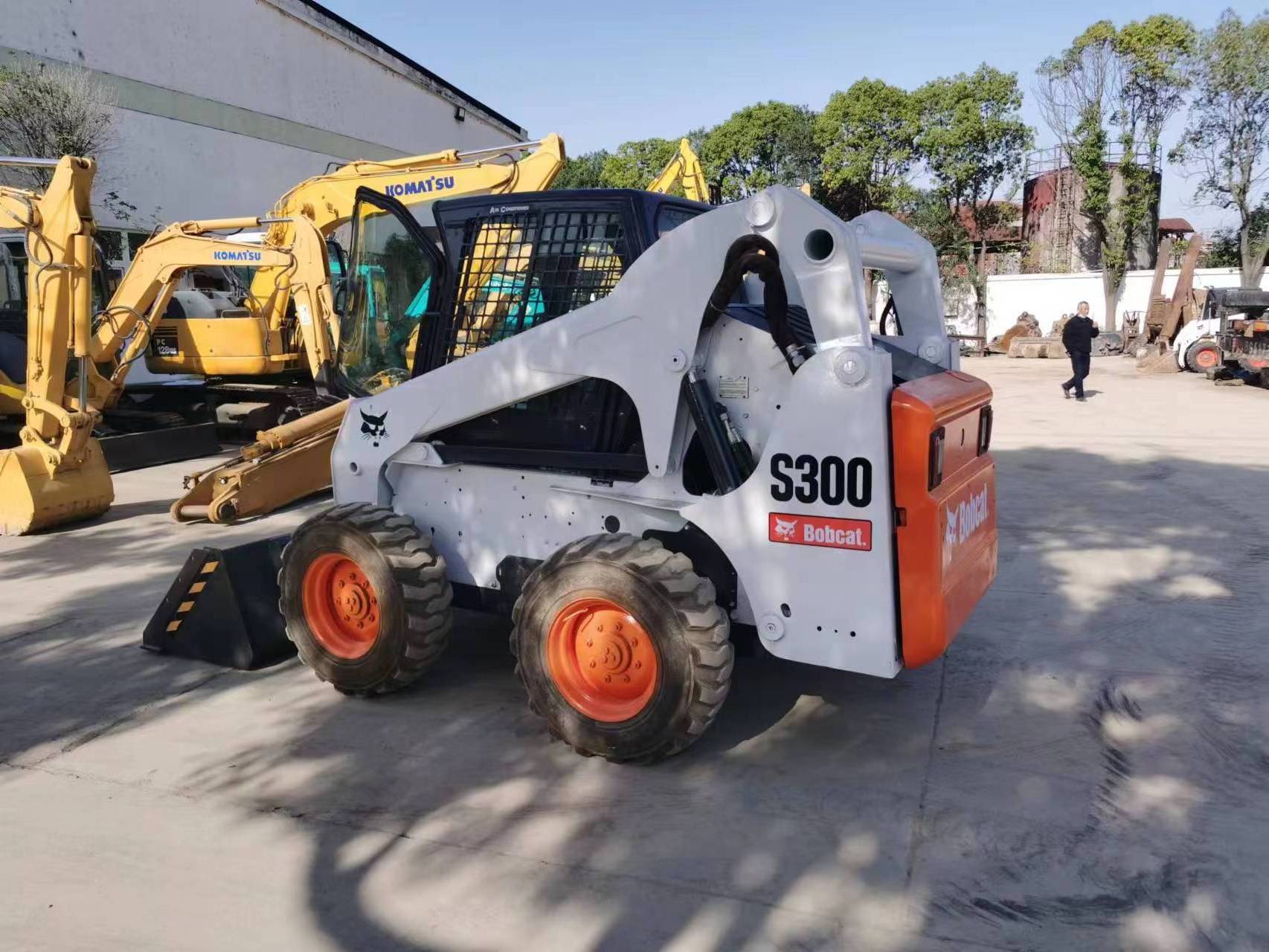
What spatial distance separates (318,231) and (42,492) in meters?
3.77

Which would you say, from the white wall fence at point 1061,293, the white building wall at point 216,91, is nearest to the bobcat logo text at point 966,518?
the white building wall at point 216,91

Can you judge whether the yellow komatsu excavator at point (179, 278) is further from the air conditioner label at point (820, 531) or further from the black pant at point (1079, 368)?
the black pant at point (1079, 368)

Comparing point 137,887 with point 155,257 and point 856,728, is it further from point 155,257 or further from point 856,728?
point 155,257

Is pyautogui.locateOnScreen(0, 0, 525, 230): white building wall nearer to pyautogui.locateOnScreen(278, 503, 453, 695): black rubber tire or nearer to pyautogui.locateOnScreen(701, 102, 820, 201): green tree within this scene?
pyautogui.locateOnScreen(701, 102, 820, 201): green tree

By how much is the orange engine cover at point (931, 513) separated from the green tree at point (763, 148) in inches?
1349

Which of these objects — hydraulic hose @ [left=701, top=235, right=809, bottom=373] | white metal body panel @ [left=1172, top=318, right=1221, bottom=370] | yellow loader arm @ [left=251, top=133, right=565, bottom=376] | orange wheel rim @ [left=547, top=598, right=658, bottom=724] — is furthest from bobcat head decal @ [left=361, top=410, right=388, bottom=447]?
white metal body panel @ [left=1172, top=318, right=1221, bottom=370]

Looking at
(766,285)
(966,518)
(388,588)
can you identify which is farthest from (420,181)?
(966,518)

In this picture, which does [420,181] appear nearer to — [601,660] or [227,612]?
[227,612]

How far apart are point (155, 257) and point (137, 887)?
886cm

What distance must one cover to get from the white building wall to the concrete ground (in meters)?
16.8

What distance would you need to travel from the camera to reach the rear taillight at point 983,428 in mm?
4125

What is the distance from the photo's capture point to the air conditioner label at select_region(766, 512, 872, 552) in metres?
3.34

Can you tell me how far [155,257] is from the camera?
1029 centimetres

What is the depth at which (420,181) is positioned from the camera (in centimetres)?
881
